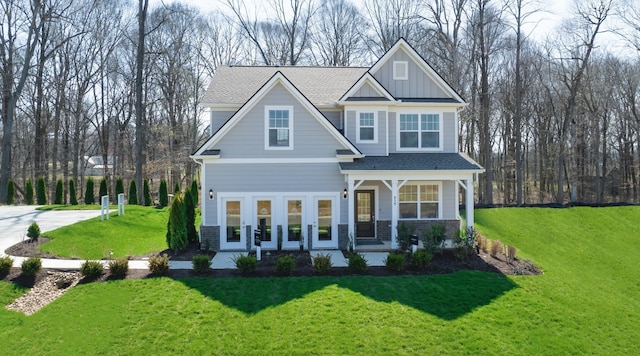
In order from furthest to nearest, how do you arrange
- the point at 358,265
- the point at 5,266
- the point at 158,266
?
the point at 358,265
the point at 158,266
the point at 5,266

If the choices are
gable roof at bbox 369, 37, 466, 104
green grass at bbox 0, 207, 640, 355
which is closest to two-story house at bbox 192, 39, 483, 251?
gable roof at bbox 369, 37, 466, 104

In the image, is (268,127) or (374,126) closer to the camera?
(268,127)

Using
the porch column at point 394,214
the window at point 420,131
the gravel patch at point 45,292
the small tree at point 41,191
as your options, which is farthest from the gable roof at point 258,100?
the small tree at point 41,191

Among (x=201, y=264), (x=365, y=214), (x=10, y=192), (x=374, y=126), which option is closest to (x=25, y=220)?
(x=10, y=192)

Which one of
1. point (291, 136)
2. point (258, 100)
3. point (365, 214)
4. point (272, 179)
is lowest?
point (365, 214)

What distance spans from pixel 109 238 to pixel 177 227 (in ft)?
13.1

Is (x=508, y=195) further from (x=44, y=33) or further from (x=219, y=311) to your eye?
(x=44, y=33)

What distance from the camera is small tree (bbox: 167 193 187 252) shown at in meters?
13.7

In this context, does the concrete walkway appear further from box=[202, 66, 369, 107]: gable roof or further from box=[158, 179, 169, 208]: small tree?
box=[202, 66, 369, 107]: gable roof

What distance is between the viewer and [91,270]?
420 inches

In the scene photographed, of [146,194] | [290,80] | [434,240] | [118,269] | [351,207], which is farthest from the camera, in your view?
[146,194]

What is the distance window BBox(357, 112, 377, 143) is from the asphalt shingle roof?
0.75 meters

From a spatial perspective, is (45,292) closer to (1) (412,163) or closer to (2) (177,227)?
(2) (177,227)

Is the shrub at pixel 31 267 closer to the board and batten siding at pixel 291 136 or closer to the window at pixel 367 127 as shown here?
the board and batten siding at pixel 291 136
